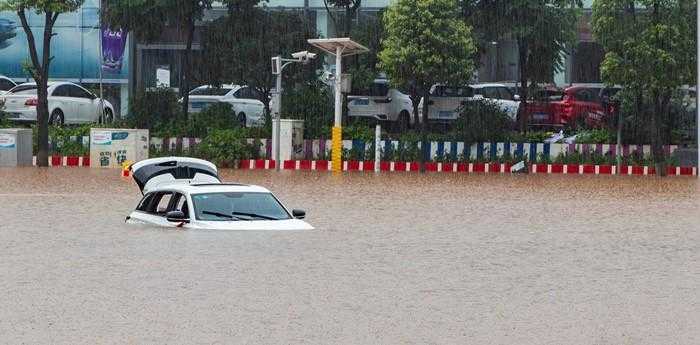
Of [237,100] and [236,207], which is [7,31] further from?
[236,207]

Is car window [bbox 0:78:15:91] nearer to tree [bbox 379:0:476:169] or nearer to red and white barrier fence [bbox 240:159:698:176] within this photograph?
red and white barrier fence [bbox 240:159:698:176]

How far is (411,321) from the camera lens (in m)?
14.4

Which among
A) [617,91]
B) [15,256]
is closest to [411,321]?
[15,256]

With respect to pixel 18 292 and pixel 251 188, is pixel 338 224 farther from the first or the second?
pixel 18 292

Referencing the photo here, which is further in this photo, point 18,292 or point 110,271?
point 110,271

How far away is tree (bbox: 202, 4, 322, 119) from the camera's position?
4825 centimetres

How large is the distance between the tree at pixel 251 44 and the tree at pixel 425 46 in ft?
14.3

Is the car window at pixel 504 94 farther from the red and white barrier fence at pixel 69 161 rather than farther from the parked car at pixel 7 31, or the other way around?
the parked car at pixel 7 31

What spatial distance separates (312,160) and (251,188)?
939 inches

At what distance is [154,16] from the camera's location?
159ft

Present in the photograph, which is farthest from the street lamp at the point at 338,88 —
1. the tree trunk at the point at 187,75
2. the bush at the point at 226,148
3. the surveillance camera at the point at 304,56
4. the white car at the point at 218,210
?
the white car at the point at 218,210

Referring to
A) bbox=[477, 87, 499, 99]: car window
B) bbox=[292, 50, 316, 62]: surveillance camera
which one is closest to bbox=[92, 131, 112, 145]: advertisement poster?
bbox=[292, 50, 316, 62]: surveillance camera

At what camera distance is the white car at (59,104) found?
4944 cm

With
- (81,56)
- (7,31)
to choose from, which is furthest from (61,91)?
(81,56)
